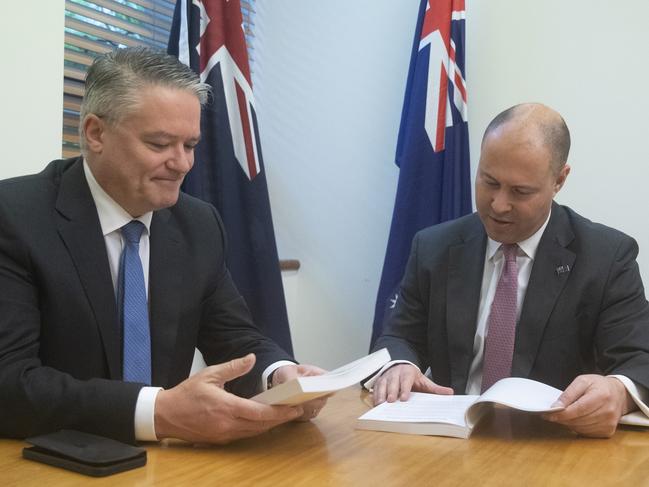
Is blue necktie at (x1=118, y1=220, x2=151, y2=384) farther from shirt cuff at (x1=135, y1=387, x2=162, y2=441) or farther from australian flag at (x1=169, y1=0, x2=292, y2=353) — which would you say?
australian flag at (x1=169, y1=0, x2=292, y2=353)

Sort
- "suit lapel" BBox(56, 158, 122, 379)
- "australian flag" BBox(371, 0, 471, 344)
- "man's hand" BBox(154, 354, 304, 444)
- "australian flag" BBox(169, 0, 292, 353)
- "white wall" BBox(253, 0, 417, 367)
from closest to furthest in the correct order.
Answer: "man's hand" BBox(154, 354, 304, 444), "suit lapel" BBox(56, 158, 122, 379), "australian flag" BBox(169, 0, 292, 353), "australian flag" BBox(371, 0, 471, 344), "white wall" BBox(253, 0, 417, 367)

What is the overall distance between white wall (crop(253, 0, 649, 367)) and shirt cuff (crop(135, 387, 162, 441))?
2429 mm

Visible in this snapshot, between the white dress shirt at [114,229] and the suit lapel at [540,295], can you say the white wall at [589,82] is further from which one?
the white dress shirt at [114,229]

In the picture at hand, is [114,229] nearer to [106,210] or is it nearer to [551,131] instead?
[106,210]

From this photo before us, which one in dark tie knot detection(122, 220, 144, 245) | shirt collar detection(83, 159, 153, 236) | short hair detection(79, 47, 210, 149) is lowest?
dark tie knot detection(122, 220, 144, 245)

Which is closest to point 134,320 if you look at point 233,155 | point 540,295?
point 540,295

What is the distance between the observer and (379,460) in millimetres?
1402

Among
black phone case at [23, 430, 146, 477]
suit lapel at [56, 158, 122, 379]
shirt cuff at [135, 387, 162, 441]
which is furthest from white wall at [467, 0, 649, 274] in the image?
black phone case at [23, 430, 146, 477]

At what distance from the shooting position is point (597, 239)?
224 centimetres

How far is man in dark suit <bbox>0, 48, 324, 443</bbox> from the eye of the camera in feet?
5.49

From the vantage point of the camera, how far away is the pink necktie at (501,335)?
7.12 feet

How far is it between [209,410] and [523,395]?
0.68m

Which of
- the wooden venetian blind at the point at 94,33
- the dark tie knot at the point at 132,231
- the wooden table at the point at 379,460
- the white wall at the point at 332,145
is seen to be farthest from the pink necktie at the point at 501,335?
the wooden venetian blind at the point at 94,33

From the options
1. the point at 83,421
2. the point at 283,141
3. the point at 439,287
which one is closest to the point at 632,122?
the point at 439,287
